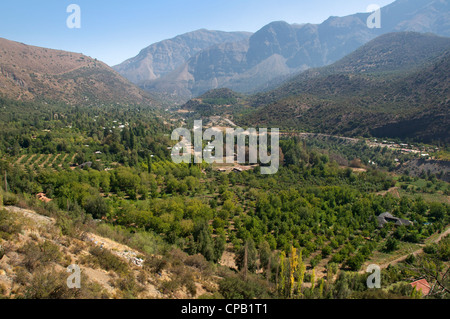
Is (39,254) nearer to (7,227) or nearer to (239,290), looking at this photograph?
(7,227)

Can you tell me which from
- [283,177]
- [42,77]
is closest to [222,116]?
[283,177]

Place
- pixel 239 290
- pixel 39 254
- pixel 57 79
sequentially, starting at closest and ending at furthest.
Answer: pixel 39 254 < pixel 239 290 < pixel 57 79

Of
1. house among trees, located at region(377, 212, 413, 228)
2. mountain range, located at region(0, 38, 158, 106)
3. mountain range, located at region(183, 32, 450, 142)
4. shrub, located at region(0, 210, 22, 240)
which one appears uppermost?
mountain range, located at region(0, 38, 158, 106)

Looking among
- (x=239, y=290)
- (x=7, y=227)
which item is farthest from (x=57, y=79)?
(x=239, y=290)

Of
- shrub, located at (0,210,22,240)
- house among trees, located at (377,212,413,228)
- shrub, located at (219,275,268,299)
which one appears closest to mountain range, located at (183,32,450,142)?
house among trees, located at (377,212,413,228)

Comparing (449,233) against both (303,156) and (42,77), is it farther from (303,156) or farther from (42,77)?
(42,77)

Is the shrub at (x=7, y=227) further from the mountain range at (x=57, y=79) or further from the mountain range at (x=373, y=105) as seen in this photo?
the mountain range at (x=57, y=79)

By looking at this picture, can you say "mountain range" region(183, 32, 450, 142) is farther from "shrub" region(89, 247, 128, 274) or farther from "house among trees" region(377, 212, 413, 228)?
"shrub" region(89, 247, 128, 274)
